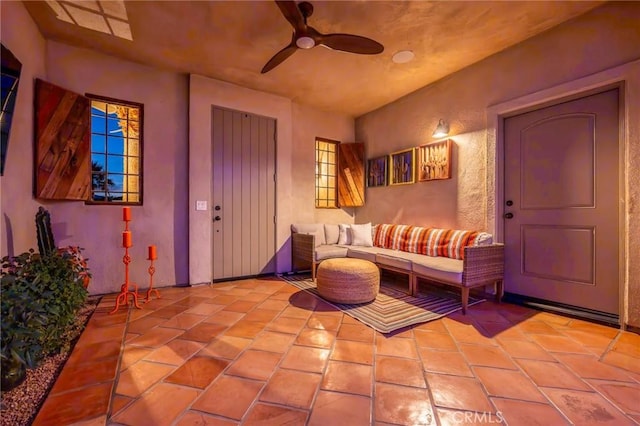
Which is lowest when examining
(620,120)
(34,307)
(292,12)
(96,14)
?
(34,307)

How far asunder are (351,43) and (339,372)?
2619 millimetres

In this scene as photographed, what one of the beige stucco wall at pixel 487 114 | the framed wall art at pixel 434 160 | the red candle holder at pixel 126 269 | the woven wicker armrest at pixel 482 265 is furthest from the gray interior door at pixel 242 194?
the woven wicker armrest at pixel 482 265

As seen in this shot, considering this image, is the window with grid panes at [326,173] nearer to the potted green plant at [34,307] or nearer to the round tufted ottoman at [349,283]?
the round tufted ottoman at [349,283]

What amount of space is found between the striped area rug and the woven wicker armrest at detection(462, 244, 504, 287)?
1.09ft

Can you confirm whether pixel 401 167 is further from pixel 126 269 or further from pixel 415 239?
pixel 126 269

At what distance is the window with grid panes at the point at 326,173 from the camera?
497 centimetres

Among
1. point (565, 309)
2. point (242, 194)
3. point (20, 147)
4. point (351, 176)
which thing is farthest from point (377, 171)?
point (20, 147)

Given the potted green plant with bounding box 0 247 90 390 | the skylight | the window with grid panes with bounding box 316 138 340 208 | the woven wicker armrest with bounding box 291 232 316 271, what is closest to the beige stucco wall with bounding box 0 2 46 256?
the skylight

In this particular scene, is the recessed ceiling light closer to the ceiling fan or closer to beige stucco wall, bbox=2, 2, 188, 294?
the ceiling fan

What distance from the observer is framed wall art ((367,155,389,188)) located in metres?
4.56

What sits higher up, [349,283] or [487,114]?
[487,114]

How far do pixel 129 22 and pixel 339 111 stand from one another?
3.26 m

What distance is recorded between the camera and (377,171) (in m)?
4.71
